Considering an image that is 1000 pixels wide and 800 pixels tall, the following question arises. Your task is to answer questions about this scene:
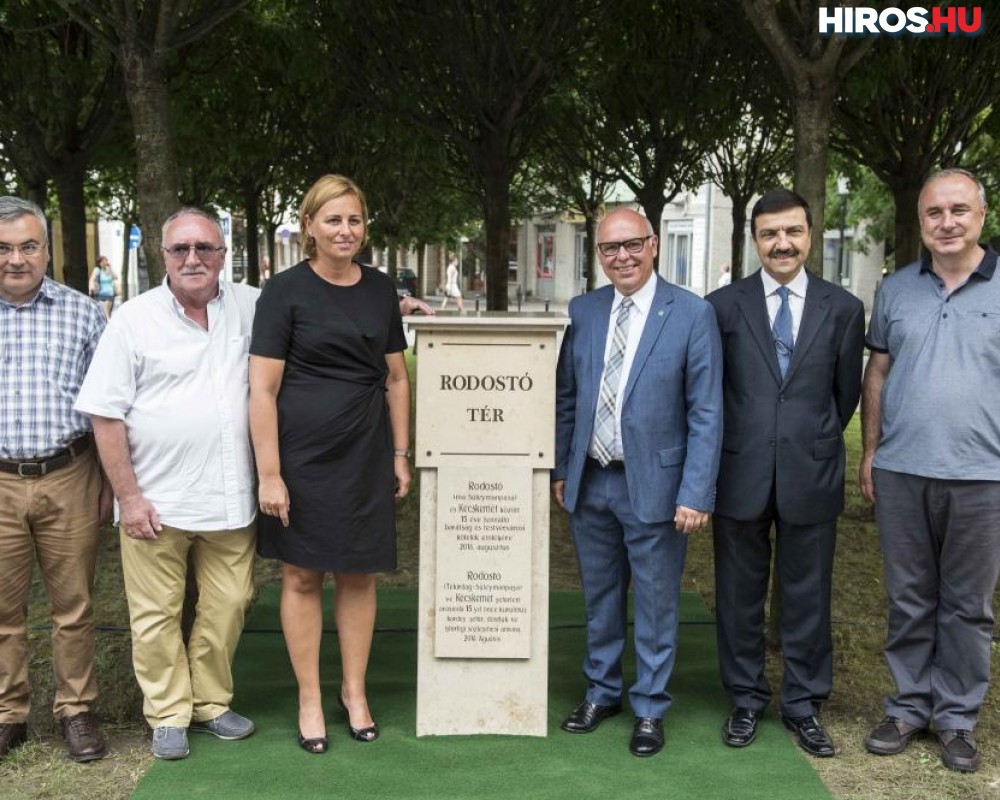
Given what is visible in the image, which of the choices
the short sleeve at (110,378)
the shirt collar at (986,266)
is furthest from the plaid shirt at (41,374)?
the shirt collar at (986,266)

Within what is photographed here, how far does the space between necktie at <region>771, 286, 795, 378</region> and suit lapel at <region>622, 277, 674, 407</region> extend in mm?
458

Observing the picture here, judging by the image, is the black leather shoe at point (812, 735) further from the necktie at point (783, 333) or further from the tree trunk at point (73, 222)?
the tree trunk at point (73, 222)

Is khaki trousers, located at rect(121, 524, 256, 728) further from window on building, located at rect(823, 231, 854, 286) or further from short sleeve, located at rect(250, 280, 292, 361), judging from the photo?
window on building, located at rect(823, 231, 854, 286)

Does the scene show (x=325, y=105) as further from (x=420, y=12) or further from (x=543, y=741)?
(x=543, y=741)

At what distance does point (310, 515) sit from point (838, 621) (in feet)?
11.7

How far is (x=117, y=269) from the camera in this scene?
165ft

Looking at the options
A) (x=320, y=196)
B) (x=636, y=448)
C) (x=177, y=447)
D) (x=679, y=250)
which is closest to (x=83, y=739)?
(x=177, y=447)

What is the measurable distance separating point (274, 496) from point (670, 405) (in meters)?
1.60

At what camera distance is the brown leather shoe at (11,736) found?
4.63 m

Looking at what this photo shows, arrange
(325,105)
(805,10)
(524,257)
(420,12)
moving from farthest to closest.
Answer: (524,257), (325,105), (420,12), (805,10)

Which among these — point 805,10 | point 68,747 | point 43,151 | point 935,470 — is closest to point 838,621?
point 935,470

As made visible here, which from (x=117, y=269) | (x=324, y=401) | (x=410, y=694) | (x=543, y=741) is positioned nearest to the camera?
(x=324, y=401)

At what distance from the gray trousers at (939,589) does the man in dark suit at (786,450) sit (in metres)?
0.26

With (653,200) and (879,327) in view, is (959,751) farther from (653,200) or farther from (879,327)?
(653,200)
